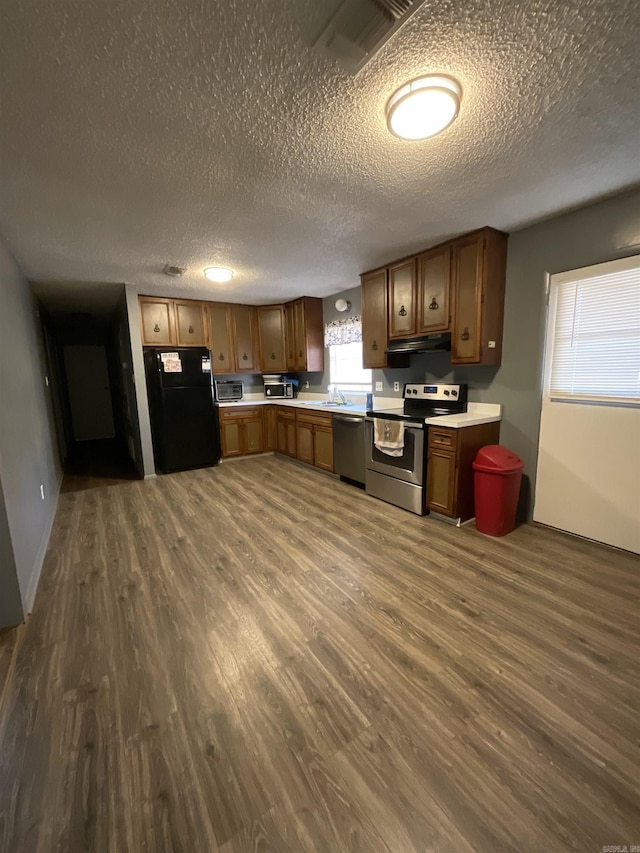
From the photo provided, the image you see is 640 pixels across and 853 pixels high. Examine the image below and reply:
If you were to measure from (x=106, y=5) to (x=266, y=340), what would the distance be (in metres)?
4.49

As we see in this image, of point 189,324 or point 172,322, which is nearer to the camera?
point 172,322

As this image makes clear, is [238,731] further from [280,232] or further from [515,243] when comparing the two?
[515,243]

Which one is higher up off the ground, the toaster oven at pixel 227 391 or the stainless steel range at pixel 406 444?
the toaster oven at pixel 227 391

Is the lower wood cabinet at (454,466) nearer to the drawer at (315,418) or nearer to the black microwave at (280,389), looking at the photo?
the drawer at (315,418)

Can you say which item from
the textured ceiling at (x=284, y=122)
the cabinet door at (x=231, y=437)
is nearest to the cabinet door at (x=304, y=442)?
the cabinet door at (x=231, y=437)

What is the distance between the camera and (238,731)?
1287 mm

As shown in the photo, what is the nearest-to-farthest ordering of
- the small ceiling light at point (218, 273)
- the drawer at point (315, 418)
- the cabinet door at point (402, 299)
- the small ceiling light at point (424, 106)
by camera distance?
the small ceiling light at point (424, 106) → the cabinet door at point (402, 299) → the small ceiling light at point (218, 273) → the drawer at point (315, 418)

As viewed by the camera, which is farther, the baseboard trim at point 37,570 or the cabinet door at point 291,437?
the cabinet door at point 291,437

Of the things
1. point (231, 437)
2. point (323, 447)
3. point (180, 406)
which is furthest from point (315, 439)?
point (180, 406)

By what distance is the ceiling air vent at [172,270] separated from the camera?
11.2ft

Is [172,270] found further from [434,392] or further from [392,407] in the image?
[434,392]

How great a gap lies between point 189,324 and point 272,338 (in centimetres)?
127

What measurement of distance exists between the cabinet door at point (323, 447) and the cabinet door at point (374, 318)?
996mm

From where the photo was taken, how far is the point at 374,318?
3736mm
